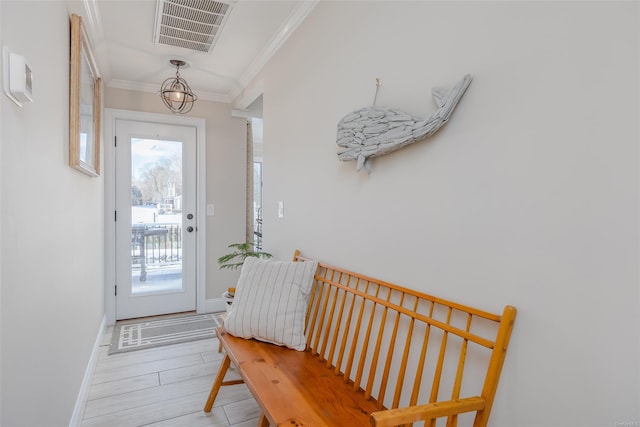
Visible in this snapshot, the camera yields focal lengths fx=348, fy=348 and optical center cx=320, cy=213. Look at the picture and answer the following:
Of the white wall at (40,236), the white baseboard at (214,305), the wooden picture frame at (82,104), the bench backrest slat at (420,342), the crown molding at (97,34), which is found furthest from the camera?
the white baseboard at (214,305)

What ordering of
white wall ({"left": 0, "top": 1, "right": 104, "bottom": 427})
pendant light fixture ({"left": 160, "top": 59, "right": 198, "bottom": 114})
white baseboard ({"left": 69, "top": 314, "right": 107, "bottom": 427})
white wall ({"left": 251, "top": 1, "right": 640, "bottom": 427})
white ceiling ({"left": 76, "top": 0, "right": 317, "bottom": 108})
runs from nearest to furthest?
white wall ({"left": 251, "top": 1, "right": 640, "bottom": 427}) < white wall ({"left": 0, "top": 1, "right": 104, "bottom": 427}) < white baseboard ({"left": 69, "top": 314, "right": 107, "bottom": 427}) < white ceiling ({"left": 76, "top": 0, "right": 317, "bottom": 108}) < pendant light fixture ({"left": 160, "top": 59, "right": 198, "bottom": 114})

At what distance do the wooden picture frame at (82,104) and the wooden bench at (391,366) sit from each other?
4.16ft

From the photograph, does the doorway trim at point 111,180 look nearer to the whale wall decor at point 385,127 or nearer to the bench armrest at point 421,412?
the whale wall decor at point 385,127

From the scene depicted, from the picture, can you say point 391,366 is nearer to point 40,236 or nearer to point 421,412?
point 421,412

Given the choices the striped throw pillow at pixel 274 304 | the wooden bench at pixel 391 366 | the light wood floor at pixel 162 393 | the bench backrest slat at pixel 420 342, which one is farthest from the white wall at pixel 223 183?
the bench backrest slat at pixel 420 342

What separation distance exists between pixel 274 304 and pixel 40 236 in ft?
3.40

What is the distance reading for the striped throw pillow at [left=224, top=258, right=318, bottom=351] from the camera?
179cm

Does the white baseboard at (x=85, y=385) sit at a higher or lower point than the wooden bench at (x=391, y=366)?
lower

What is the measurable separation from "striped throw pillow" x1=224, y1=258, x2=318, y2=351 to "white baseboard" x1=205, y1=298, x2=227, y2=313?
2.09m

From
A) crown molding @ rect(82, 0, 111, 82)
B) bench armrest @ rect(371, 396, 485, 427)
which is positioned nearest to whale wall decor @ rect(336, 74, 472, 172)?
bench armrest @ rect(371, 396, 485, 427)

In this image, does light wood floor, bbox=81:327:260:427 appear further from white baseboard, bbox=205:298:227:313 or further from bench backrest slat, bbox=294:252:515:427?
white baseboard, bbox=205:298:227:313

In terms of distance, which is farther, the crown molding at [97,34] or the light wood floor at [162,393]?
the crown molding at [97,34]

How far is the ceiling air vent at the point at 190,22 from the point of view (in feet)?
7.06

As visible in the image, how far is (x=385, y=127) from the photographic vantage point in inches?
57.0
